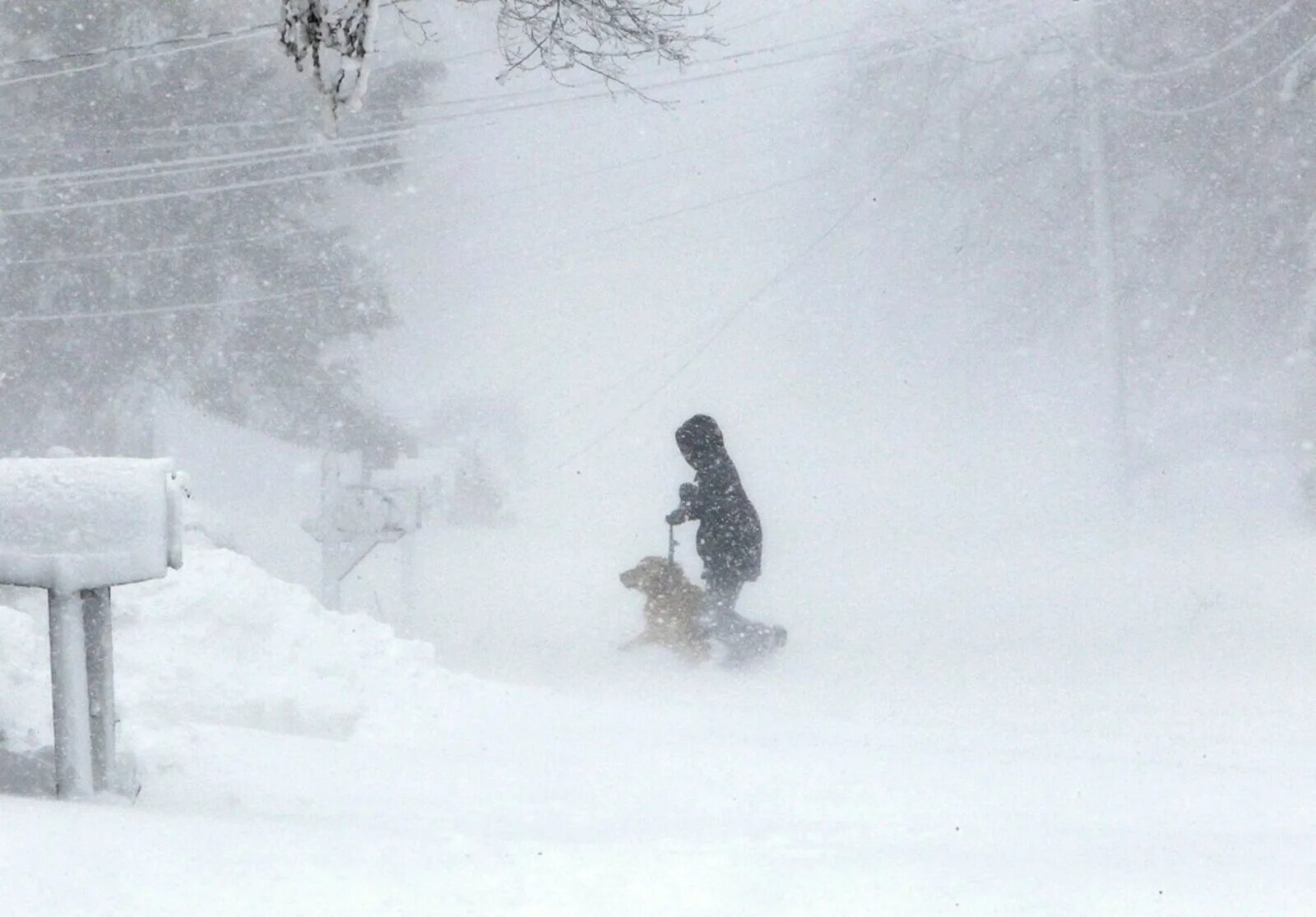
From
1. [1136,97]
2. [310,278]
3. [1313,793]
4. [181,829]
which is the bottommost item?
[1313,793]

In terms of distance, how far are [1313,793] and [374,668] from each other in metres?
3.84

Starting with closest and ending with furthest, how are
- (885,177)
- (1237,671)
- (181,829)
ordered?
(181,829) < (1237,671) < (885,177)

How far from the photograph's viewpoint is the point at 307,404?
80.9 ft

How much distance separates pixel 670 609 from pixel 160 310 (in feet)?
56.2

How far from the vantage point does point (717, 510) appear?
960 cm

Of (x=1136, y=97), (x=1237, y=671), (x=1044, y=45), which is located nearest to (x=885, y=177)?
(x=1044, y=45)

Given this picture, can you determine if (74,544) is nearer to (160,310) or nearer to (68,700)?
(68,700)

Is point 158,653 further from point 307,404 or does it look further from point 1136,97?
point 1136,97

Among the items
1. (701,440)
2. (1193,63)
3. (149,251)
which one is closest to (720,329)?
(1193,63)

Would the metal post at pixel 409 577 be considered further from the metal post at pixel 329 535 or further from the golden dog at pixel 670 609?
the golden dog at pixel 670 609

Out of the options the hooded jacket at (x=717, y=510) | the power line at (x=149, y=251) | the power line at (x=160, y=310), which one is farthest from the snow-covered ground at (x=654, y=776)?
the power line at (x=149, y=251)

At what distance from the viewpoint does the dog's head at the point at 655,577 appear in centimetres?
938

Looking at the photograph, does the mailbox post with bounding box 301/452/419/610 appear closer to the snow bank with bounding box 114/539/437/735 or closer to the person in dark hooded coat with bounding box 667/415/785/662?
the person in dark hooded coat with bounding box 667/415/785/662

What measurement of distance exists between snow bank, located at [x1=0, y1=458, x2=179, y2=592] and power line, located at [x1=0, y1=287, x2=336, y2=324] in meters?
21.6
